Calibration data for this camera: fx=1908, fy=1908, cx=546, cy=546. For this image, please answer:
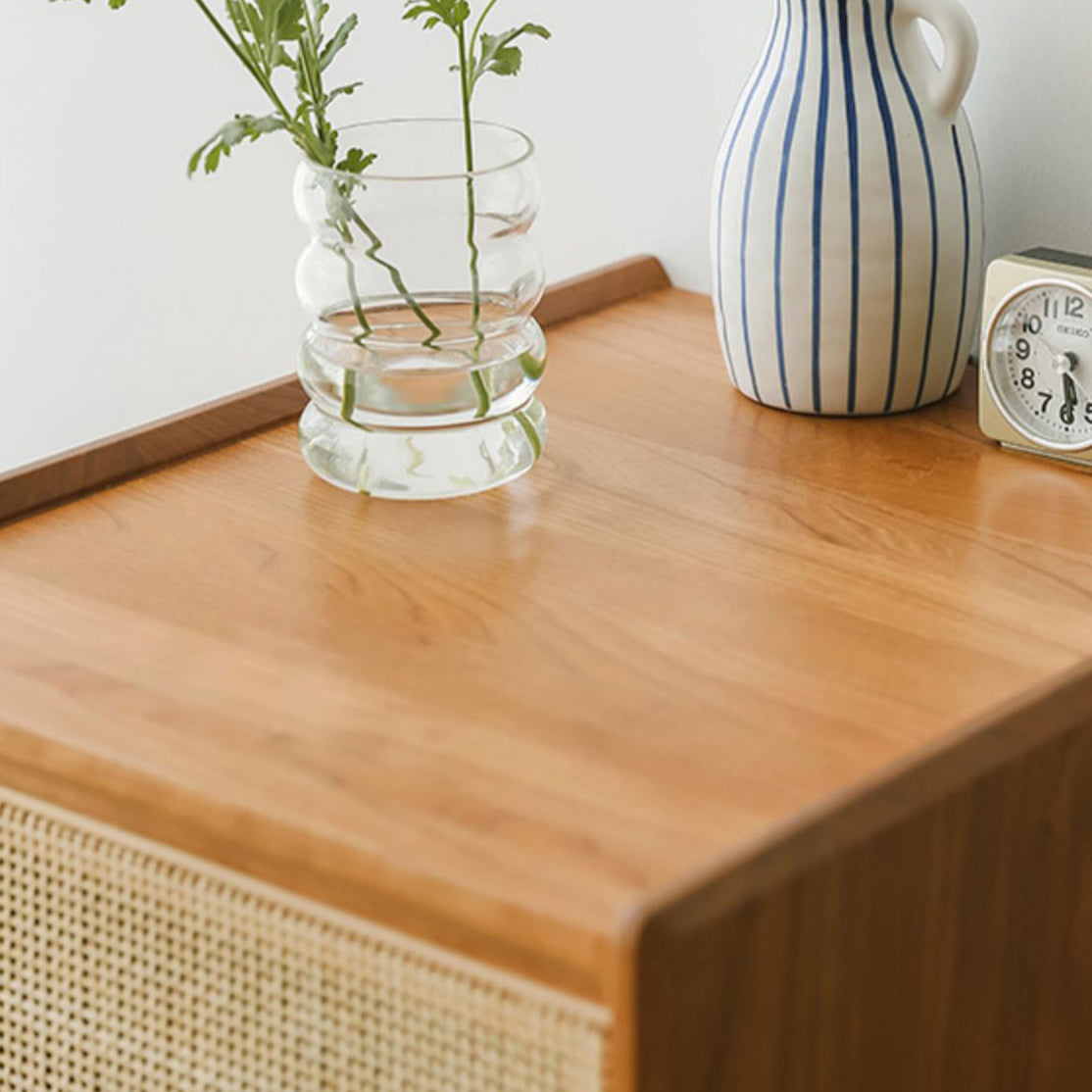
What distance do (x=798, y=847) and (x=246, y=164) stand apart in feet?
3.56

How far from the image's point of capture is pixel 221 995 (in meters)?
0.77

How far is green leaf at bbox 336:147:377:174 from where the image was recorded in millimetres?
999

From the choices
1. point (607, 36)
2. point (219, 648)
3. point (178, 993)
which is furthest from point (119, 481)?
point (607, 36)

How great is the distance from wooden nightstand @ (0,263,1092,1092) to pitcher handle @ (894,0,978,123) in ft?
0.70

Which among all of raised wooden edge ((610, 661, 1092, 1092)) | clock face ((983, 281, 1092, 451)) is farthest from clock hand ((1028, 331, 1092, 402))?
raised wooden edge ((610, 661, 1092, 1092))

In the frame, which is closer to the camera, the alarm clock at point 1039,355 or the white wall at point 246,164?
the alarm clock at point 1039,355

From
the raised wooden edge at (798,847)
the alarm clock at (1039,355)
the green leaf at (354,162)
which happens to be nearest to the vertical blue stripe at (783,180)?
A: the alarm clock at (1039,355)

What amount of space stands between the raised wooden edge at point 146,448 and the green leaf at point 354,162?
18cm

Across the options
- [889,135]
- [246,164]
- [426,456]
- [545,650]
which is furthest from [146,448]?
[246,164]

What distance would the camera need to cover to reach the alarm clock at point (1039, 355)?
999 millimetres

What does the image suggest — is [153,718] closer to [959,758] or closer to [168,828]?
[168,828]

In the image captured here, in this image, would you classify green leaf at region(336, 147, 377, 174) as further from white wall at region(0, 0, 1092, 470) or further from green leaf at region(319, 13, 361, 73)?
white wall at region(0, 0, 1092, 470)

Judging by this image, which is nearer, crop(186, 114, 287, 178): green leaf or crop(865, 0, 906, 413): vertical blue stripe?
crop(186, 114, 287, 178): green leaf

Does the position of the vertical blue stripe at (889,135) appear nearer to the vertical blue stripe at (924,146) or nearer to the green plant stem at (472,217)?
the vertical blue stripe at (924,146)
